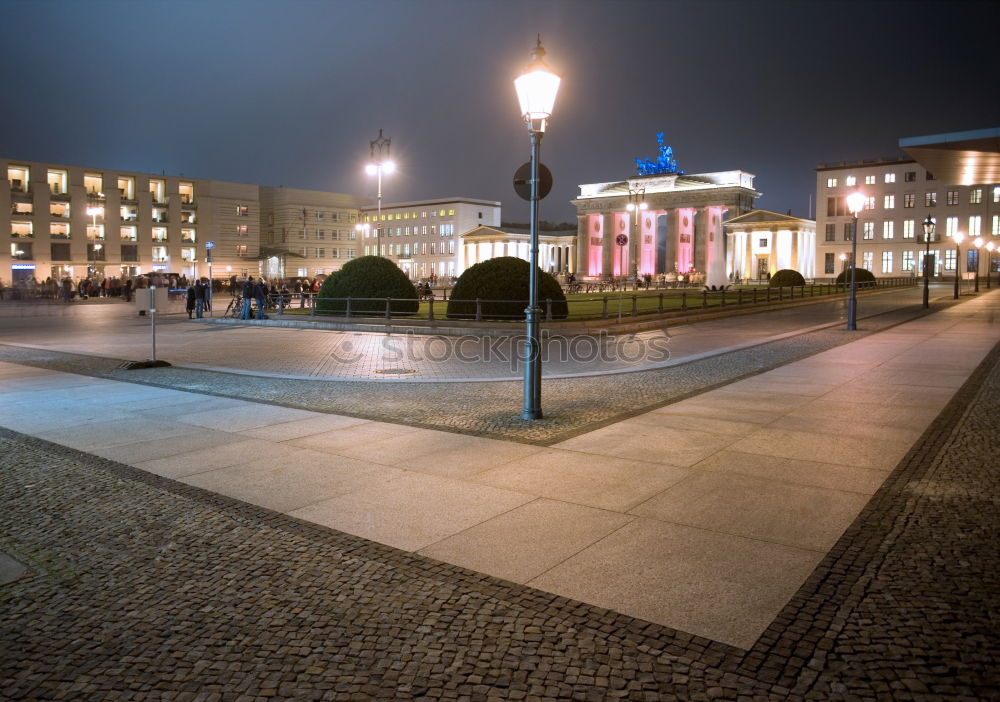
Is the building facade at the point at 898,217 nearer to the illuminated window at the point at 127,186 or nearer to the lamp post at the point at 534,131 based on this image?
the illuminated window at the point at 127,186

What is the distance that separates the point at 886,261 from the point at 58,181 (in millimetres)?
100784

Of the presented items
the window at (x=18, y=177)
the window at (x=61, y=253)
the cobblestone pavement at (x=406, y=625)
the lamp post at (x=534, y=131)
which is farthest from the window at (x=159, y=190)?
the cobblestone pavement at (x=406, y=625)

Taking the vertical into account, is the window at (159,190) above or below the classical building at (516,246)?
above

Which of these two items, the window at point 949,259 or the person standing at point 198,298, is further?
the window at point 949,259

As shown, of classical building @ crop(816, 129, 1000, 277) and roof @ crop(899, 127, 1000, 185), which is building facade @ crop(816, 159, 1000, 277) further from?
roof @ crop(899, 127, 1000, 185)

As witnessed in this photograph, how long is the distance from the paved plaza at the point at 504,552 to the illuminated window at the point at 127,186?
262ft

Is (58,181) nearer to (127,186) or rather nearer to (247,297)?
(127,186)

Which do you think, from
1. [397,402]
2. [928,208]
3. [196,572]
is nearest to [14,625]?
[196,572]

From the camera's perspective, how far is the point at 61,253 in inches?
2977

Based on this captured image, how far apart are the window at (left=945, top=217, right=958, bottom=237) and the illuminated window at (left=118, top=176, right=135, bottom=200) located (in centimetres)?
9722

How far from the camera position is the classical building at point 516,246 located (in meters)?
116

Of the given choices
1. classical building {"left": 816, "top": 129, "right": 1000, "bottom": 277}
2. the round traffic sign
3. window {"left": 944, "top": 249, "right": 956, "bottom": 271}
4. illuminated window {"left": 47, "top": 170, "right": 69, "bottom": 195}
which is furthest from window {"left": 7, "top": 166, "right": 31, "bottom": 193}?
window {"left": 944, "top": 249, "right": 956, "bottom": 271}

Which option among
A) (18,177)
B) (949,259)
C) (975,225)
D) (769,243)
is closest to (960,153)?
(18,177)

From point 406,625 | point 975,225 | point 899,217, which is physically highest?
point 899,217
